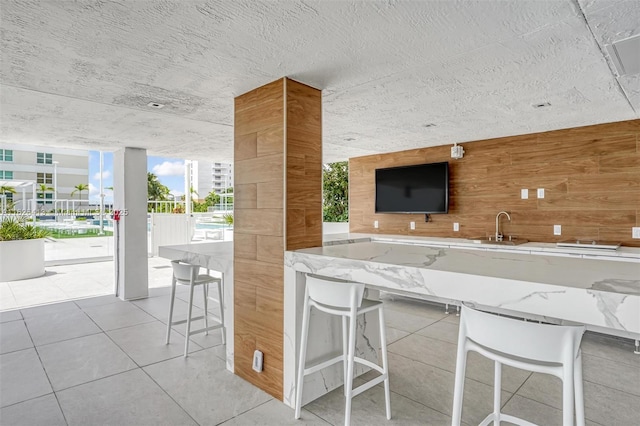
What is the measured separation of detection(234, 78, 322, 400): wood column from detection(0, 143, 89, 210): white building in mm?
12207

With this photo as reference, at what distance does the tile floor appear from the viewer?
6.83 ft

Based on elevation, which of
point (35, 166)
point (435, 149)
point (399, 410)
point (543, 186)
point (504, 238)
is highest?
point (35, 166)

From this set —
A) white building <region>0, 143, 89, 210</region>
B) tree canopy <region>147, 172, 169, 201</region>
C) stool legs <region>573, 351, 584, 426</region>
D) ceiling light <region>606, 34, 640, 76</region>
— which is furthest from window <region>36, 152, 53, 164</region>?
stool legs <region>573, 351, 584, 426</region>

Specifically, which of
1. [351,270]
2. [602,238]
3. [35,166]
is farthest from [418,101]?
[35,166]

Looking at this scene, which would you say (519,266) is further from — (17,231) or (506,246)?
(17,231)

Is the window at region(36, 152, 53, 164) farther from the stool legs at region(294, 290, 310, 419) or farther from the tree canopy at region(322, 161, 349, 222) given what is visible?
the stool legs at region(294, 290, 310, 419)

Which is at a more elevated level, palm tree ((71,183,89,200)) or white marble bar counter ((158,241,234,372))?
palm tree ((71,183,89,200))

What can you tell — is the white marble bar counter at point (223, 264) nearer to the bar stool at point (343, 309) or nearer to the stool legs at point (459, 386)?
the bar stool at point (343, 309)

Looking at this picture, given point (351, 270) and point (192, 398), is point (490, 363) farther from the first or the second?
point (192, 398)

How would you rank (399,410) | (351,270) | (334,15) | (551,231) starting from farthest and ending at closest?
1. (551,231)
2. (399,410)
3. (351,270)
4. (334,15)

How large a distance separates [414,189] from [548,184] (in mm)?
1586

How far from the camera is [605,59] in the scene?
1.93 metres

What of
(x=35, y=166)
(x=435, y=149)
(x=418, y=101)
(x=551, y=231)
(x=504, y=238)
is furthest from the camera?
(x=35, y=166)

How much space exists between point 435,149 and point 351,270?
3438mm
